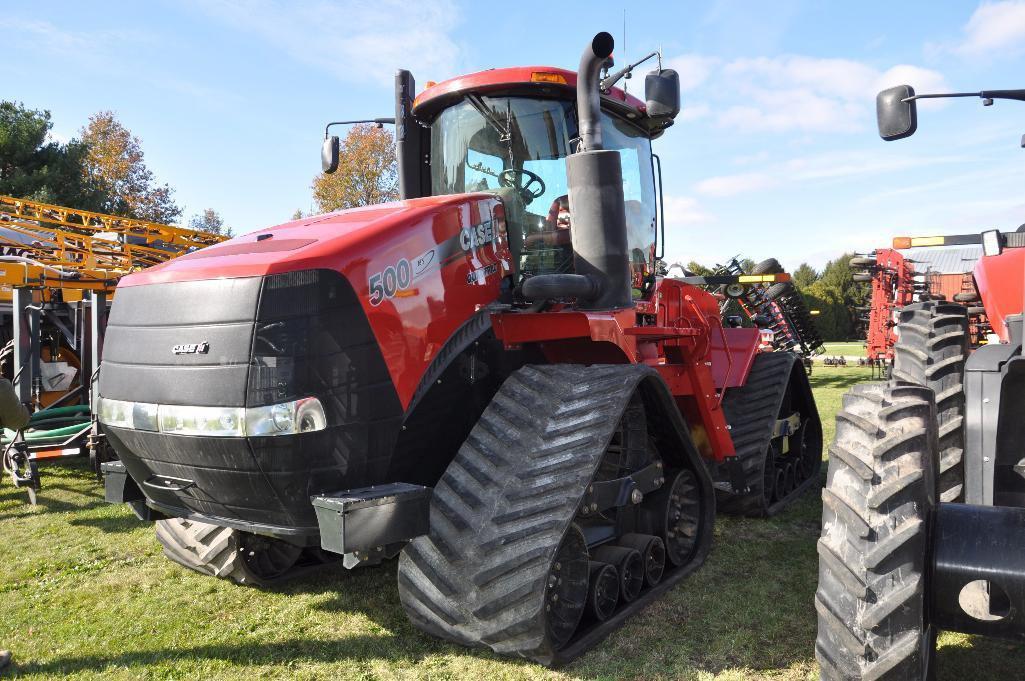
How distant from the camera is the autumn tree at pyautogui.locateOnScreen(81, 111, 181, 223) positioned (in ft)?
106

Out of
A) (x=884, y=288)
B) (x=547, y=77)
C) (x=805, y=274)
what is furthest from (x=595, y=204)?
(x=805, y=274)

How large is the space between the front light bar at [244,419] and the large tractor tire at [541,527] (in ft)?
2.29

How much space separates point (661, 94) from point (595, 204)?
0.64 metres

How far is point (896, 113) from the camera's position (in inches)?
142

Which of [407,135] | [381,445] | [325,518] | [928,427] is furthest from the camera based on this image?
[407,135]

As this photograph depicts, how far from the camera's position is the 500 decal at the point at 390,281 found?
3.17 meters

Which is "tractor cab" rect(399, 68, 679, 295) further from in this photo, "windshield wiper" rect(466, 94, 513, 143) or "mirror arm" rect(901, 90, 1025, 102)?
"mirror arm" rect(901, 90, 1025, 102)

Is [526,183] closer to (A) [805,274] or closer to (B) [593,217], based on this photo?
(B) [593,217]

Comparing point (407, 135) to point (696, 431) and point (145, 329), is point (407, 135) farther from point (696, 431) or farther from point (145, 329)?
point (696, 431)

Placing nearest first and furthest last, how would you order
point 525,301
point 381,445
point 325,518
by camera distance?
point 325,518 < point 381,445 < point 525,301

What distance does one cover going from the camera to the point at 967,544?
2.41m

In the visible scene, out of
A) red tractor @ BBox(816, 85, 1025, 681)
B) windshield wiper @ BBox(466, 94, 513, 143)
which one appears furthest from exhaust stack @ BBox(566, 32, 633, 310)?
red tractor @ BBox(816, 85, 1025, 681)

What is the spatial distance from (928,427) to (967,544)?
1.30 feet

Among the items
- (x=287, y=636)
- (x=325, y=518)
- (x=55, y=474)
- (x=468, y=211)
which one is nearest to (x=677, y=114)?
(x=468, y=211)
